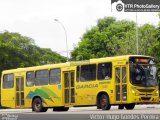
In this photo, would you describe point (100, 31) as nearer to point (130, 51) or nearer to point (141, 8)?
point (130, 51)

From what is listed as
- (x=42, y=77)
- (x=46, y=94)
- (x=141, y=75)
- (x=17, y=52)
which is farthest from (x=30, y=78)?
(x=17, y=52)

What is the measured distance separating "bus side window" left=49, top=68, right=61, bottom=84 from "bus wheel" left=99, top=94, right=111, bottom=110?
372 centimetres

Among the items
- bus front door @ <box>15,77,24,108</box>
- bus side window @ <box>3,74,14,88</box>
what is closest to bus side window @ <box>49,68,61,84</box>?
bus front door @ <box>15,77,24,108</box>

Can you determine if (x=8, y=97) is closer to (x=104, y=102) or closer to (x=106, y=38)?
(x=104, y=102)

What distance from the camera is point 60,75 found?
99.3 ft

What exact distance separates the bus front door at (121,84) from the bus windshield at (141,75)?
408 mm

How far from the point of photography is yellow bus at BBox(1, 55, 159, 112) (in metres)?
26.6

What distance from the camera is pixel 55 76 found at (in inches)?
1209

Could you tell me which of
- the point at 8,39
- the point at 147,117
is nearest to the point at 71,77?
the point at 147,117

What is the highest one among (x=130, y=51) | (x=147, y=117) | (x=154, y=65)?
(x=130, y=51)

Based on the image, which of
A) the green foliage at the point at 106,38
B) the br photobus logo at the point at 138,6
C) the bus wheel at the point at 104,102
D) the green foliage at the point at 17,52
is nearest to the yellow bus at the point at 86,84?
the bus wheel at the point at 104,102

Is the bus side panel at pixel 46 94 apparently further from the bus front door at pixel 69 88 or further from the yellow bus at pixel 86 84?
the bus front door at pixel 69 88

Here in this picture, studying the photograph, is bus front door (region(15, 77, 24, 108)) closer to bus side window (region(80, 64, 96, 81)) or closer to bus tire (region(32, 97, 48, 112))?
bus tire (region(32, 97, 48, 112))

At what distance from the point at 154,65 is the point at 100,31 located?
6151cm
